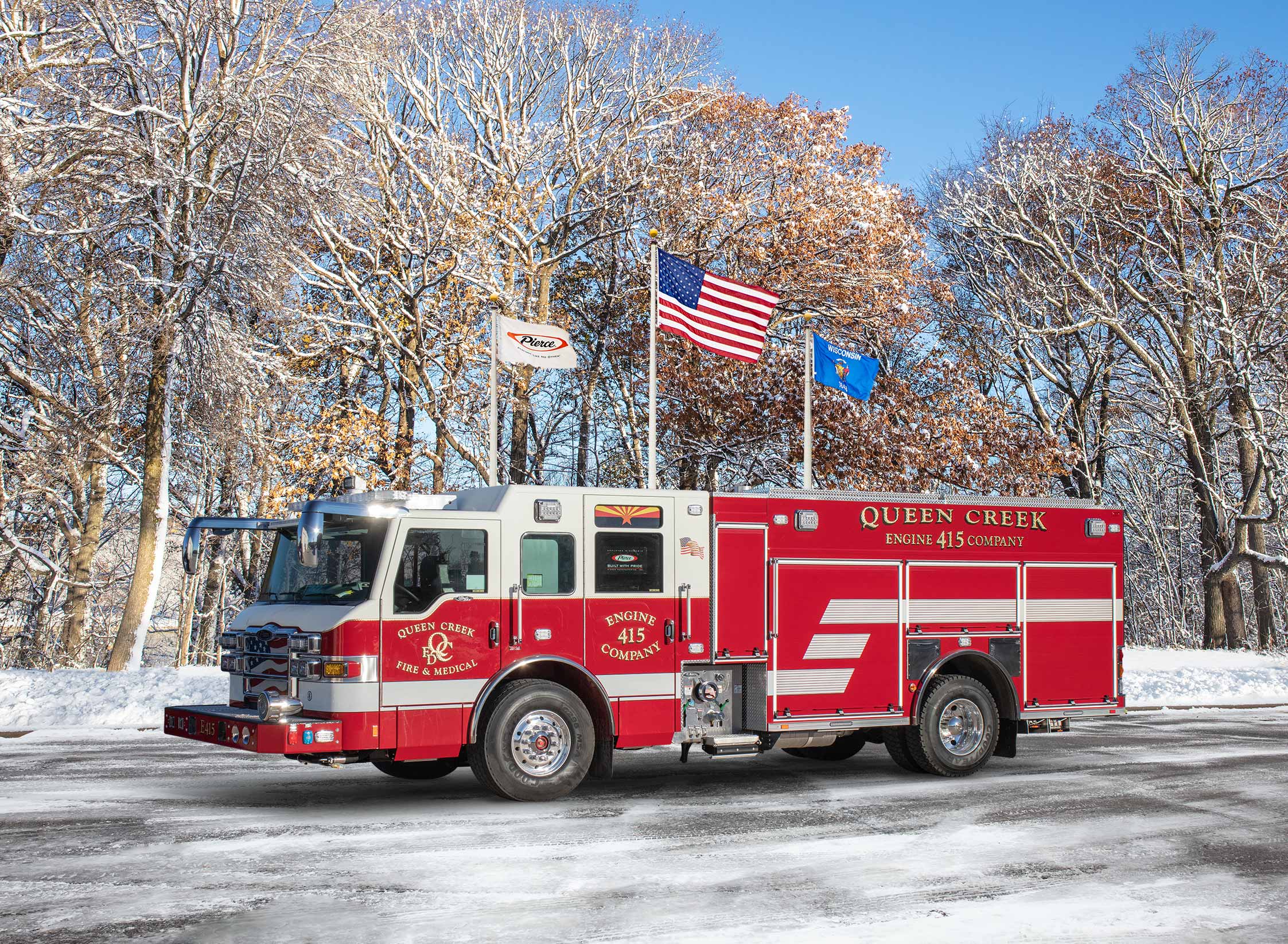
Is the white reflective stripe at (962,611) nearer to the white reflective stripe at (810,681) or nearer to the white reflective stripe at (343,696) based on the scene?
the white reflective stripe at (810,681)

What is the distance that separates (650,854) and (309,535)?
3230 mm

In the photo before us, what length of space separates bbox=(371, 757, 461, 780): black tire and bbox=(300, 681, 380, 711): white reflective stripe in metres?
2.22

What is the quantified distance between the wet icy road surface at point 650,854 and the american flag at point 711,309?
27.9 ft

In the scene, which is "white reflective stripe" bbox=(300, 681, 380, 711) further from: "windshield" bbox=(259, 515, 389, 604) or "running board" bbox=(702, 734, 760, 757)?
"running board" bbox=(702, 734, 760, 757)

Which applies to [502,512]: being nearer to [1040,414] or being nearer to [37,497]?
[37,497]

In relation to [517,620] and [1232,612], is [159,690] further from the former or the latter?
[1232,612]

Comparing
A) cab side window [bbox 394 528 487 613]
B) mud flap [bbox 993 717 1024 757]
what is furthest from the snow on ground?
mud flap [bbox 993 717 1024 757]

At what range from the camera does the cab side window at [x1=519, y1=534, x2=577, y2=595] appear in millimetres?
10234

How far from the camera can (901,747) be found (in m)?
12.3

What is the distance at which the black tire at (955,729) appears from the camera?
12.0 m

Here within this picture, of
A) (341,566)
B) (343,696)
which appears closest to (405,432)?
(341,566)

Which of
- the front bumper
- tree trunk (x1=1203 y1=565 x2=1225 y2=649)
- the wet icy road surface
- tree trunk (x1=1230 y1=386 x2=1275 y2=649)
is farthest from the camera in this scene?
tree trunk (x1=1203 y1=565 x2=1225 y2=649)

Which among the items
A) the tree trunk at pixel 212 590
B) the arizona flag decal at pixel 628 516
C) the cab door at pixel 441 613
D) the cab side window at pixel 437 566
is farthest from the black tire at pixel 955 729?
the tree trunk at pixel 212 590

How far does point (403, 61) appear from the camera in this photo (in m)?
29.8
